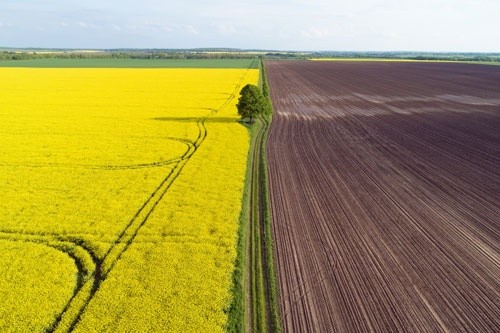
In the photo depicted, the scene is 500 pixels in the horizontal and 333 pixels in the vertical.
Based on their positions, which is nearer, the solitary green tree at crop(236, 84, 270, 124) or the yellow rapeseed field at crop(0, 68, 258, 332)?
the yellow rapeseed field at crop(0, 68, 258, 332)

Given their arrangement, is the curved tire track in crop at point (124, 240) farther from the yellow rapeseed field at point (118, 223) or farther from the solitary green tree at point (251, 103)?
the solitary green tree at point (251, 103)

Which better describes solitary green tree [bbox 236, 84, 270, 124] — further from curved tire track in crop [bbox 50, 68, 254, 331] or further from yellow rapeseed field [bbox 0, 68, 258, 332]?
curved tire track in crop [bbox 50, 68, 254, 331]

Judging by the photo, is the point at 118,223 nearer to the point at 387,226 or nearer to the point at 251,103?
the point at 387,226

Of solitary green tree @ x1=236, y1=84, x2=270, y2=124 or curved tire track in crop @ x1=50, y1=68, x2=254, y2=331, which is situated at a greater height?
solitary green tree @ x1=236, y1=84, x2=270, y2=124

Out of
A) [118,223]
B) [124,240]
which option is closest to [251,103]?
[118,223]

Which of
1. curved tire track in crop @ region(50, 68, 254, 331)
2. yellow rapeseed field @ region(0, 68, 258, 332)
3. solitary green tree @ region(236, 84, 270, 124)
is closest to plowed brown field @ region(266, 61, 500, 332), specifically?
solitary green tree @ region(236, 84, 270, 124)
